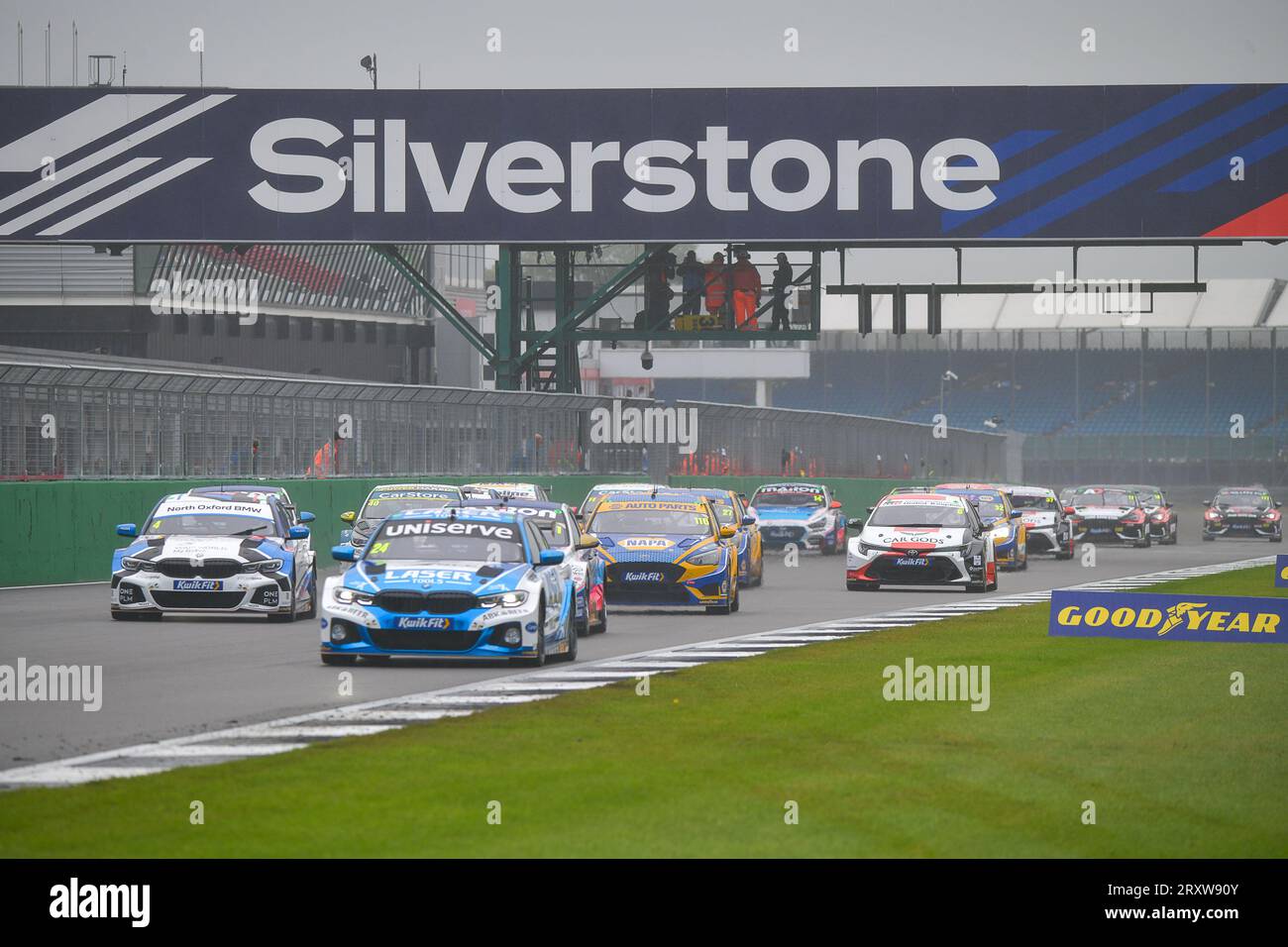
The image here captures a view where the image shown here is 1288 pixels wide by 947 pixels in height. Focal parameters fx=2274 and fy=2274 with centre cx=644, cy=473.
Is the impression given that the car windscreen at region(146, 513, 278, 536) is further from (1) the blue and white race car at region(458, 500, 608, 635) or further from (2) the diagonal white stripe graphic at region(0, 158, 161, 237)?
(2) the diagonal white stripe graphic at region(0, 158, 161, 237)

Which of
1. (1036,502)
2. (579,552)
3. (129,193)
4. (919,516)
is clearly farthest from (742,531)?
(129,193)

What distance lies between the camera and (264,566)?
2272cm

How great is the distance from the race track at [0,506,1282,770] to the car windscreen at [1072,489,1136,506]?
16.0 m

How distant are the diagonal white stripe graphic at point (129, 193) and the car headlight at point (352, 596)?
23.6 m

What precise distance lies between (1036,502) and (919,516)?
12.1 meters

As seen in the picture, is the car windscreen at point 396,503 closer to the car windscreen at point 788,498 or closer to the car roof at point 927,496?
the car roof at point 927,496

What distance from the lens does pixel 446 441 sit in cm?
4184

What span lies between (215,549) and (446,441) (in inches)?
765

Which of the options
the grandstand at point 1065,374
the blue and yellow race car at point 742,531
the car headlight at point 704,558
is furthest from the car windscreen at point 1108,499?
the grandstand at point 1065,374

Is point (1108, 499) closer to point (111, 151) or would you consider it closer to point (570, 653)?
point (111, 151)

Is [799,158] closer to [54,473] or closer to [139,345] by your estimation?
[54,473]

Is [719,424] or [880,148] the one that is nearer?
[880,148]

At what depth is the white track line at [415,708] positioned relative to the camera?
1130cm
